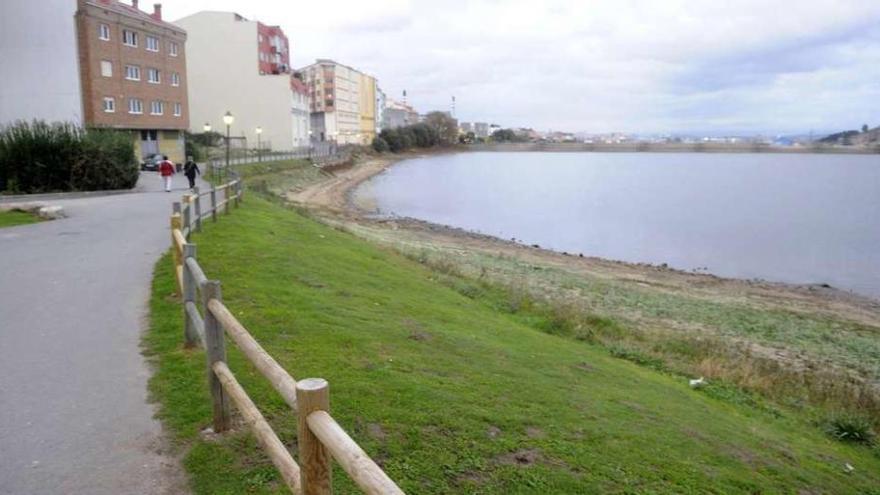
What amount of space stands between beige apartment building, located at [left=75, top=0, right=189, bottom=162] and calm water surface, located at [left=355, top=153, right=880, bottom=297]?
1767 cm

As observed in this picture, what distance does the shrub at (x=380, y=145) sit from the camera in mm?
144750

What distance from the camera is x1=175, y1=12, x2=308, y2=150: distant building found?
82.2 meters

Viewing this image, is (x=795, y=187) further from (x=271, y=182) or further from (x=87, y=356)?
(x=87, y=356)

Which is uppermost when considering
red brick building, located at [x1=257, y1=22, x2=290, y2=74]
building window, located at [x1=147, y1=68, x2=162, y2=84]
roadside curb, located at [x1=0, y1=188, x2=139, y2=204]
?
red brick building, located at [x1=257, y1=22, x2=290, y2=74]

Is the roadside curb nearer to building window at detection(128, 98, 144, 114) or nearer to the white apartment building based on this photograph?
building window at detection(128, 98, 144, 114)

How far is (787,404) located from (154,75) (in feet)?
183

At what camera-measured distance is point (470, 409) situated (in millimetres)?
6918

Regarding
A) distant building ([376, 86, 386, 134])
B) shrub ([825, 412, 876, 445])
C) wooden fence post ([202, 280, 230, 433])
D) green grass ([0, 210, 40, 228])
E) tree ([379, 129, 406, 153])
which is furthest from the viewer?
distant building ([376, 86, 386, 134])

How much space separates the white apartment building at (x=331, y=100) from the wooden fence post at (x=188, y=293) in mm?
115263

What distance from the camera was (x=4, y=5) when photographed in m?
44.9

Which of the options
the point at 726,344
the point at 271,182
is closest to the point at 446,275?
the point at 726,344

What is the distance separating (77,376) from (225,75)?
8220 centimetres

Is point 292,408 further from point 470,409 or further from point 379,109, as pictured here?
point 379,109

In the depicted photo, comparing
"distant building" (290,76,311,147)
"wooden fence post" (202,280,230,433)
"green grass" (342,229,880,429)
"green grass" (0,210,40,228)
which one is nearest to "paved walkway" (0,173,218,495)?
"wooden fence post" (202,280,230,433)
